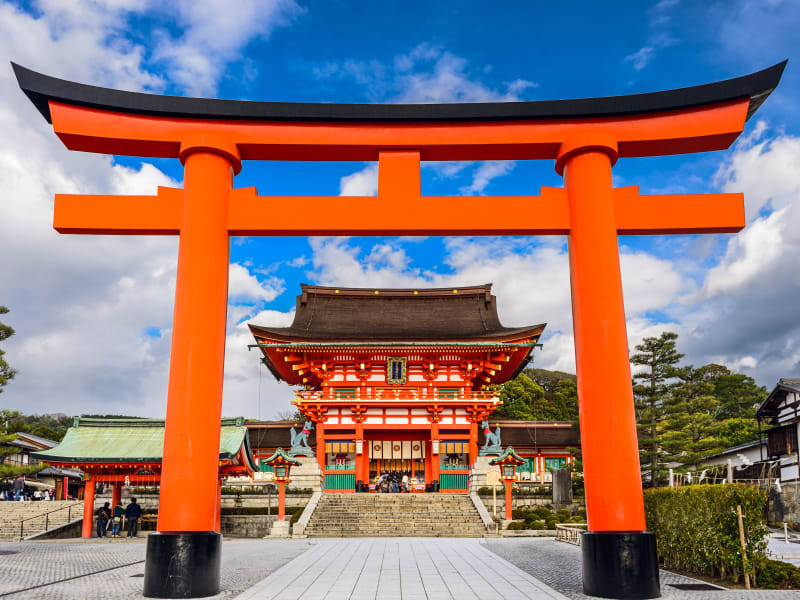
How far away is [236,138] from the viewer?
9.12m

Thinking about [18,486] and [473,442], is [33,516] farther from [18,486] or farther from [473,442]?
[473,442]

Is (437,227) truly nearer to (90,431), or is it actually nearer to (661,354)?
(90,431)

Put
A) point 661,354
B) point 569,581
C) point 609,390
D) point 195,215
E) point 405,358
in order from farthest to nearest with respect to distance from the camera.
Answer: point 405,358
point 661,354
point 569,581
point 195,215
point 609,390

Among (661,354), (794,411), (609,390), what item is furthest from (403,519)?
(794,411)

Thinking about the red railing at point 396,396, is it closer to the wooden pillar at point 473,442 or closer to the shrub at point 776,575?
the wooden pillar at point 473,442

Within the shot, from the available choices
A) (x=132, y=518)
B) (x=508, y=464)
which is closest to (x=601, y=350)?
(x=508, y=464)

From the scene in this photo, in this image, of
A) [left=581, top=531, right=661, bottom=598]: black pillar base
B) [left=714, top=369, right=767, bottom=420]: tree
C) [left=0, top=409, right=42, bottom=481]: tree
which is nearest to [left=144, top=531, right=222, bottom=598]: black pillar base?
[left=581, top=531, right=661, bottom=598]: black pillar base

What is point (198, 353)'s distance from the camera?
830 centimetres

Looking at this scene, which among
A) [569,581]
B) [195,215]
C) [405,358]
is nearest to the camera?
[195,215]

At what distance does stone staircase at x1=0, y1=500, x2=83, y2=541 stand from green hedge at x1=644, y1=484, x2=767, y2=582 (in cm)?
2023

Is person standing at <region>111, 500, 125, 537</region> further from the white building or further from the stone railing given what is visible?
the white building

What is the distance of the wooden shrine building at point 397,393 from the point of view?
90.9ft

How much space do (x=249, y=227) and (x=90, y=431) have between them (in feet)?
53.3

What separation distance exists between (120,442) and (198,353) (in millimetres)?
15107
